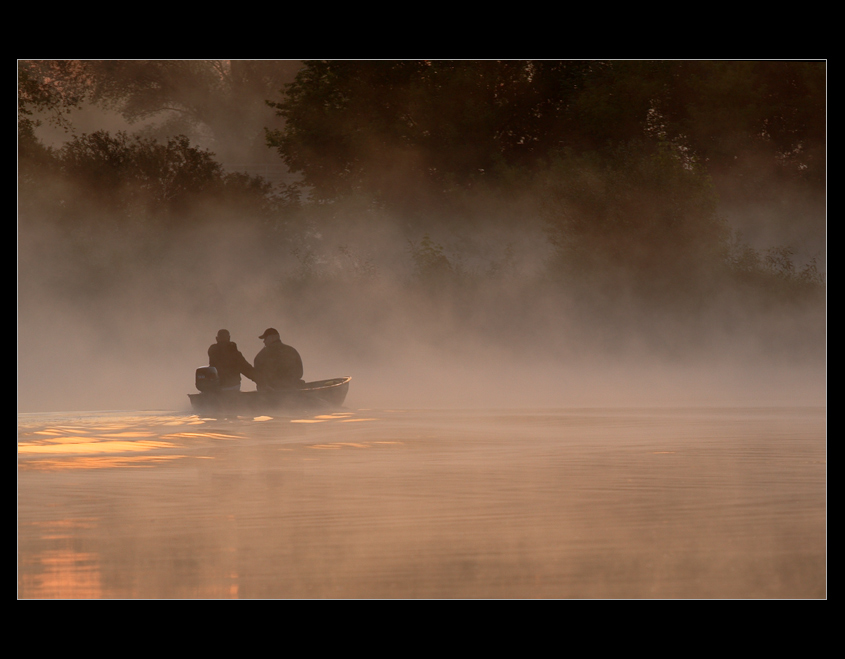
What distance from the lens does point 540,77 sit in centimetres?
3192

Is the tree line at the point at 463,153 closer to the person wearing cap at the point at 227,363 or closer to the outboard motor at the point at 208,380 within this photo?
the person wearing cap at the point at 227,363

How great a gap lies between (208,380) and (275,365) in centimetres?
93

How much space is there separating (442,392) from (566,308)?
8838 millimetres

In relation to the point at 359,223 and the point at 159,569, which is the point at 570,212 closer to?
the point at 359,223

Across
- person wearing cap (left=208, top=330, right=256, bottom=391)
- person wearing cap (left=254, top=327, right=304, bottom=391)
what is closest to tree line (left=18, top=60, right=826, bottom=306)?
person wearing cap (left=254, top=327, right=304, bottom=391)

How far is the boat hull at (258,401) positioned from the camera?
15.6m

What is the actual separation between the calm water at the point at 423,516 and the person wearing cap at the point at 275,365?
2671mm

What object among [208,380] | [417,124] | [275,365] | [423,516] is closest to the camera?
[423,516]

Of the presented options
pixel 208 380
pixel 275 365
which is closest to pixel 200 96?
pixel 275 365

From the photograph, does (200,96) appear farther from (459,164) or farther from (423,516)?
(423,516)

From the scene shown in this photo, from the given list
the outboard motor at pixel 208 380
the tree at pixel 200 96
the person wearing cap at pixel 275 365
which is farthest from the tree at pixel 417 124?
the outboard motor at pixel 208 380

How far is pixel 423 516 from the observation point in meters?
7.86

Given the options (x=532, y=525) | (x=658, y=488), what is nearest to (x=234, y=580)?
(x=532, y=525)

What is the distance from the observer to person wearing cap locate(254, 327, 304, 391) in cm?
1598
